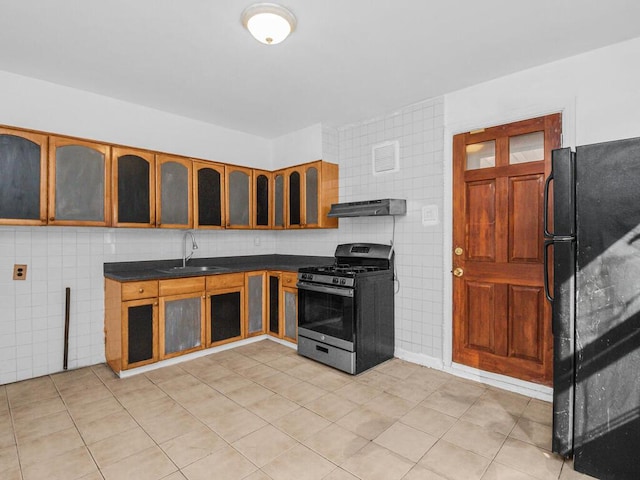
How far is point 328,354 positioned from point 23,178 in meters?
2.95

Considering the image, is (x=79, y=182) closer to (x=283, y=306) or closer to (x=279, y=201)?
(x=279, y=201)

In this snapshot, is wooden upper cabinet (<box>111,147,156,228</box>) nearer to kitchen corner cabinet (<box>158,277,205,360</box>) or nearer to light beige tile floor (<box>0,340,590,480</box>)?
kitchen corner cabinet (<box>158,277,205,360</box>)

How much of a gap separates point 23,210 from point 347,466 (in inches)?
118

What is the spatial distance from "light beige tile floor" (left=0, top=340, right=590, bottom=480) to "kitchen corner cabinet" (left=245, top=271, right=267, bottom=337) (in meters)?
0.79

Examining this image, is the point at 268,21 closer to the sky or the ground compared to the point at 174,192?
closer to the sky

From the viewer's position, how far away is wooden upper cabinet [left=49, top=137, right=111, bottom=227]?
2840mm

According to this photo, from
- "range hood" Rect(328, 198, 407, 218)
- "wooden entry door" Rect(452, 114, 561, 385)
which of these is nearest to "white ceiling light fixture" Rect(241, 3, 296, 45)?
"range hood" Rect(328, 198, 407, 218)

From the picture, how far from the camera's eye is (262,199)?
4.43 meters

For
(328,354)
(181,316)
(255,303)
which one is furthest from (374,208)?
(181,316)

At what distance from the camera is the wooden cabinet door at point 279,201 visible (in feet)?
14.4

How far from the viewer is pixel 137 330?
10.2 feet

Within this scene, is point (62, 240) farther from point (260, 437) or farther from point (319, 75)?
point (319, 75)

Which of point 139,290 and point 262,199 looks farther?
point 262,199

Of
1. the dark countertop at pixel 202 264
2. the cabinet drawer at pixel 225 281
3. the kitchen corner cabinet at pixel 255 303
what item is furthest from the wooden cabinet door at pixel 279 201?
the cabinet drawer at pixel 225 281
